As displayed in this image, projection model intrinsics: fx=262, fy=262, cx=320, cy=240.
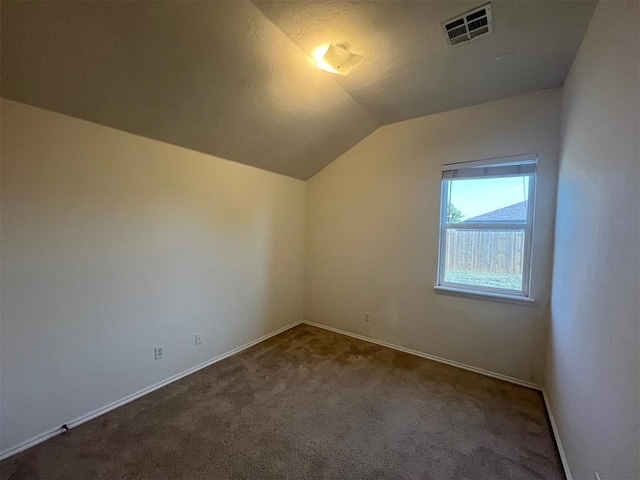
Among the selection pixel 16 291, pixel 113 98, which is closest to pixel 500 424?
pixel 16 291

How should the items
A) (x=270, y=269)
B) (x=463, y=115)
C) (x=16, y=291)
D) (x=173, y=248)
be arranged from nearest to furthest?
(x=16, y=291) → (x=173, y=248) → (x=463, y=115) → (x=270, y=269)

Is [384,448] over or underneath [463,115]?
underneath

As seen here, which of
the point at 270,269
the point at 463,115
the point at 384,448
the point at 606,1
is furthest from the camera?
the point at 270,269

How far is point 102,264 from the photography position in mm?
1966

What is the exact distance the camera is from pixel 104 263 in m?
1.98

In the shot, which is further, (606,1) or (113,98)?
(113,98)

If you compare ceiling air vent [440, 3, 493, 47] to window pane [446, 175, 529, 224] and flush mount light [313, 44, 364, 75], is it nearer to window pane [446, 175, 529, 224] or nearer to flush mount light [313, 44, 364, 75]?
flush mount light [313, 44, 364, 75]

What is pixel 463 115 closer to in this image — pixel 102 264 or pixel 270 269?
pixel 270 269

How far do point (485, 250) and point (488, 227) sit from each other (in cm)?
24

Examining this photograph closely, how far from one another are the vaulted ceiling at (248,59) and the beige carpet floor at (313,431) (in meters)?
2.18

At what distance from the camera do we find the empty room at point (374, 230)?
1.39 metres

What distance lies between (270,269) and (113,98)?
7.48ft

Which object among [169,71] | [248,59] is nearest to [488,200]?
[248,59]

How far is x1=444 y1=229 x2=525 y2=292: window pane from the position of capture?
101 inches
